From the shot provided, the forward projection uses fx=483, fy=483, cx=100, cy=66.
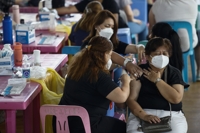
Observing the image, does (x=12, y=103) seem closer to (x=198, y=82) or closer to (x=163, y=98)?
(x=163, y=98)

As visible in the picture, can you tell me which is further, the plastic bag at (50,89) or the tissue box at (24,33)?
the tissue box at (24,33)

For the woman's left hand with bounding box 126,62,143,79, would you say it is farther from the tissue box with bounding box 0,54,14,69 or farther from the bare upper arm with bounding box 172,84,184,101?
the tissue box with bounding box 0,54,14,69

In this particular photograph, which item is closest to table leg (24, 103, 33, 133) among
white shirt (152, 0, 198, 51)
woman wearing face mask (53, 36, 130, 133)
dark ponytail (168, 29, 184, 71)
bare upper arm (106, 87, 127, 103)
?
woman wearing face mask (53, 36, 130, 133)

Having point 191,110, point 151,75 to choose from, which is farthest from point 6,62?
point 191,110

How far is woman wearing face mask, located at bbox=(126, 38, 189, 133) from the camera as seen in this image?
122 inches

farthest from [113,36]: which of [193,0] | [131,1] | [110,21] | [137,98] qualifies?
[131,1]

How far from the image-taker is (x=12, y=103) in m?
2.65

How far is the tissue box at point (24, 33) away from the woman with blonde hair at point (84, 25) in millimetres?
516

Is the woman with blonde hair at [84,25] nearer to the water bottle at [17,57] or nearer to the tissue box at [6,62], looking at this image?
the water bottle at [17,57]

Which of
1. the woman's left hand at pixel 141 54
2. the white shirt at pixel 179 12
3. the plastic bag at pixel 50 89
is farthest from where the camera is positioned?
the white shirt at pixel 179 12

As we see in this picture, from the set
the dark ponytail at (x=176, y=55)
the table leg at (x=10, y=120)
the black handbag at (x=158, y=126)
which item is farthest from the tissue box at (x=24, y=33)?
the black handbag at (x=158, y=126)

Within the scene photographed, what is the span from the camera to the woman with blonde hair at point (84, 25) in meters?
4.30

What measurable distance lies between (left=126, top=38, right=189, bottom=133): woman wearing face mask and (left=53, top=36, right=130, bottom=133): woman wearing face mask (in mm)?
262

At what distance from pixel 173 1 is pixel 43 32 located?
4.49 feet
